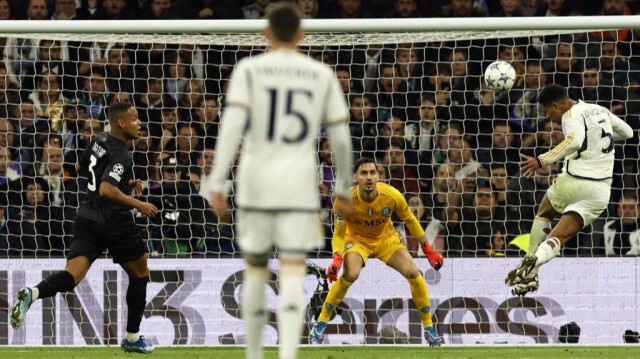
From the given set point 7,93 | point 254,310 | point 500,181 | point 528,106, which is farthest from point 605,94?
point 254,310

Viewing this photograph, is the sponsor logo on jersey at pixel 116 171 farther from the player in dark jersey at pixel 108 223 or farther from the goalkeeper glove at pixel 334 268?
the goalkeeper glove at pixel 334 268

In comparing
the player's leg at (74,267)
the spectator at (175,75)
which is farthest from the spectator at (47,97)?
the player's leg at (74,267)

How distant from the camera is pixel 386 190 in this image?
33.8ft

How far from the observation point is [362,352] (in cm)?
983

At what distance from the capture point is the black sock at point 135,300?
924cm

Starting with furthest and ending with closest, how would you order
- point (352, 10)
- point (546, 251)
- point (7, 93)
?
point (352, 10), point (7, 93), point (546, 251)

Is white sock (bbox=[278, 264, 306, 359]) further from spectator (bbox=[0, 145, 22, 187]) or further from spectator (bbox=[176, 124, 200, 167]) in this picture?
spectator (bbox=[0, 145, 22, 187])

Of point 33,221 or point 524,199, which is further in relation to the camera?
point 524,199

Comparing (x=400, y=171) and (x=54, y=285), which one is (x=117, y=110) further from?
(x=400, y=171)

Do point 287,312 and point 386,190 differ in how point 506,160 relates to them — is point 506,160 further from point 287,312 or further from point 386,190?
point 287,312

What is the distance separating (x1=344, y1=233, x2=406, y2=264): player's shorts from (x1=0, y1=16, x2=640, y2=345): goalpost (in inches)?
28.4

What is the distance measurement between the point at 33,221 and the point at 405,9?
517 centimetres

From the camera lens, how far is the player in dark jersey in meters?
8.88

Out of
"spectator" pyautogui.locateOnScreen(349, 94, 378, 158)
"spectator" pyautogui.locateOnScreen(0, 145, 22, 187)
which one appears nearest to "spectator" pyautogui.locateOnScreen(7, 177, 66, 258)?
"spectator" pyautogui.locateOnScreen(0, 145, 22, 187)
